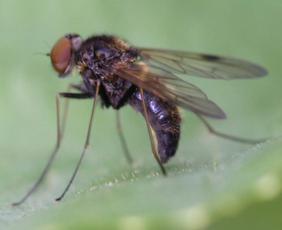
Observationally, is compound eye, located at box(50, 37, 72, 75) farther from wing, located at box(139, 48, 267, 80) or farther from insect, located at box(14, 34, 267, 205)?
wing, located at box(139, 48, 267, 80)

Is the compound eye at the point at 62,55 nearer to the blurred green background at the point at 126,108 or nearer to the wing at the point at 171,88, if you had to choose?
the blurred green background at the point at 126,108

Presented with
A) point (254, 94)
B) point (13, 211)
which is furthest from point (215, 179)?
point (254, 94)

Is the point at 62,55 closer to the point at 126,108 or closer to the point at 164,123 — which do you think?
the point at 126,108

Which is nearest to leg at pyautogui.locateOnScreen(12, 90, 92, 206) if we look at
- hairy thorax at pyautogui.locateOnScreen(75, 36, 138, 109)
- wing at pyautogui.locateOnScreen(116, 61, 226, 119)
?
hairy thorax at pyautogui.locateOnScreen(75, 36, 138, 109)

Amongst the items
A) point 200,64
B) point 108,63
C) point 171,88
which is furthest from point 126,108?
point 171,88

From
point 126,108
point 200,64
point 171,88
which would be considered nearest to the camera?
point 171,88

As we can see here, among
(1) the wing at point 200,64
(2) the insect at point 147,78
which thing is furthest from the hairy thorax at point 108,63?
(1) the wing at point 200,64

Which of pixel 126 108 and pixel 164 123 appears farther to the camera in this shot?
pixel 126 108
